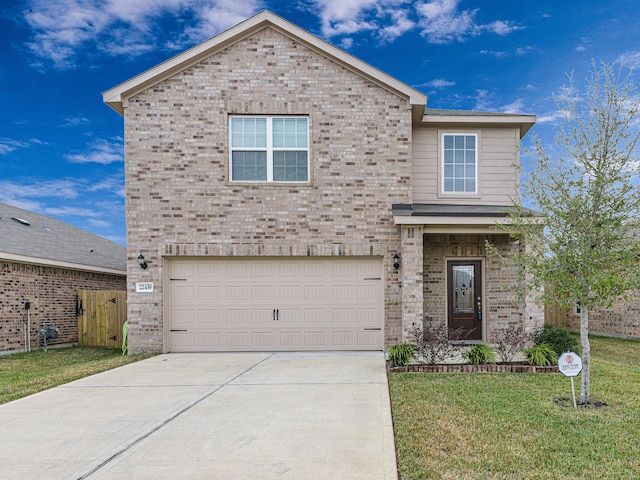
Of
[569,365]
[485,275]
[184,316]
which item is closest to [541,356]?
[569,365]

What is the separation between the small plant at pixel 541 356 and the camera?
26.5 feet

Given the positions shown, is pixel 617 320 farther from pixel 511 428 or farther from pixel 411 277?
pixel 511 428

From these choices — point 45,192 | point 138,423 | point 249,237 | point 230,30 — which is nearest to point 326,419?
point 138,423

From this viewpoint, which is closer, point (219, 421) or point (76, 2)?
point (219, 421)

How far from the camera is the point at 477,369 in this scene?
8047mm

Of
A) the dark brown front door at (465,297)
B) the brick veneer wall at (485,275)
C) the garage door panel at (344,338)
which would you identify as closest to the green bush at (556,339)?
the brick veneer wall at (485,275)

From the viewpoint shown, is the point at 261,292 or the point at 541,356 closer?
the point at 541,356

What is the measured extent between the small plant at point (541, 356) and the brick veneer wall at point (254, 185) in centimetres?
313

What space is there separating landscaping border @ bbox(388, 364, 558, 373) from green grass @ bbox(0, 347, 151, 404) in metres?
6.12

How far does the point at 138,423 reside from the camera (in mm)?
5418

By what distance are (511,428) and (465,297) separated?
678 cm

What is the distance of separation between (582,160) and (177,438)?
639cm

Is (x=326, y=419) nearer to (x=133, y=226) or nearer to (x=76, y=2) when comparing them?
(x=133, y=226)

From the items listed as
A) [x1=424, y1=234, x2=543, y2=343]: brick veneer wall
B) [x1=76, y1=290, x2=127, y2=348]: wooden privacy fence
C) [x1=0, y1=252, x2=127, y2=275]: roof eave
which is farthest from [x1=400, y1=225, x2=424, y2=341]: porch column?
[x1=0, y1=252, x2=127, y2=275]: roof eave
